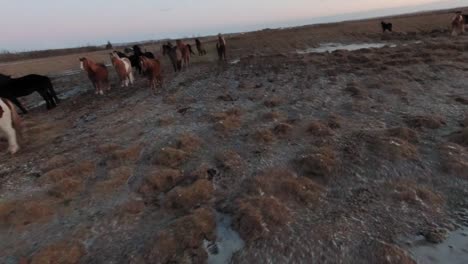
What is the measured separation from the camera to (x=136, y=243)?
5.61 m

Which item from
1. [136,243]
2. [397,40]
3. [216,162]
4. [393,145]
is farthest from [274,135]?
[397,40]

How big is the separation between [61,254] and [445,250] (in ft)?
17.4

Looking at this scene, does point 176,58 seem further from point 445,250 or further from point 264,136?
point 445,250

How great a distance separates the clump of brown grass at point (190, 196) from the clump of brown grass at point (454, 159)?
4.51 meters

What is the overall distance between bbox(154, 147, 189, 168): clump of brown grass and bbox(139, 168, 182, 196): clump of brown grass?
40 centimetres

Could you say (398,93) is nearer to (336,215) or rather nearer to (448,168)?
(448,168)

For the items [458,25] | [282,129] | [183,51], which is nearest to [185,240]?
[282,129]

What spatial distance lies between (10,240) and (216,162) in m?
3.98

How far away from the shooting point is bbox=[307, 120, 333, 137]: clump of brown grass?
9195mm

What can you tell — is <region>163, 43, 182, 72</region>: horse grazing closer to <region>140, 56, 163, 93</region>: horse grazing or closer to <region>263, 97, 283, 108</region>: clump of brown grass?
<region>140, 56, 163, 93</region>: horse grazing

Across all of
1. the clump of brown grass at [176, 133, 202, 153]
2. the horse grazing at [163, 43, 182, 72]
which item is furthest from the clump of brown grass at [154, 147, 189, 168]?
the horse grazing at [163, 43, 182, 72]

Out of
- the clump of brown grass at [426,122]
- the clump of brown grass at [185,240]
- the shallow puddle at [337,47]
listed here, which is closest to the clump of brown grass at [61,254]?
the clump of brown grass at [185,240]

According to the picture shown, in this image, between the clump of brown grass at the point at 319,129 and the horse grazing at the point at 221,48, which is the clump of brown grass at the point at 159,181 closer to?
the clump of brown grass at the point at 319,129

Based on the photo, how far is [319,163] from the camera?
7559mm
